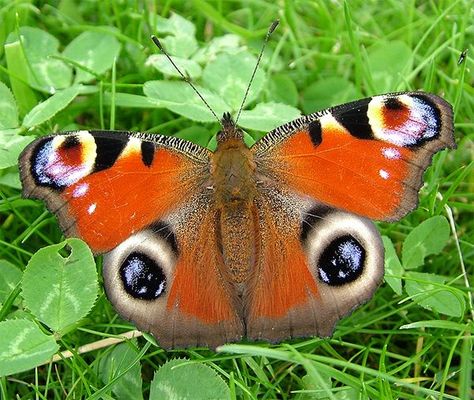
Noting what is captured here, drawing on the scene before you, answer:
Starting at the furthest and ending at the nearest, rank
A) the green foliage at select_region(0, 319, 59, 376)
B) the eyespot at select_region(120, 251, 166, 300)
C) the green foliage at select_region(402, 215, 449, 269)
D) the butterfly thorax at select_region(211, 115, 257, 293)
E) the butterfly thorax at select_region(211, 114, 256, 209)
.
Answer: the green foliage at select_region(402, 215, 449, 269)
the butterfly thorax at select_region(211, 114, 256, 209)
the butterfly thorax at select_region(211, 115, 257, 293)
the eyespot at select_region(120, 251, 166, 300)
the green foliage at select_region(0, 319, 59, 376)

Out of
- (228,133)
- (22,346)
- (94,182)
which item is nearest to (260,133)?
(228,133)

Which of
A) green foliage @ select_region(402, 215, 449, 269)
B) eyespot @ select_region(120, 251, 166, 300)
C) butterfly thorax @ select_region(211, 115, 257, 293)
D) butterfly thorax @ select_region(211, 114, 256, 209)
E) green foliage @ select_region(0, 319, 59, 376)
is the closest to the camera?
green foliage @ select_region(0, 319, 59, 376)

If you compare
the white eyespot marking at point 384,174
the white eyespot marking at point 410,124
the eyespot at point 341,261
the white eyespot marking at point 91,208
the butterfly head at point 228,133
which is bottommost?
the eyespot at point 341,261

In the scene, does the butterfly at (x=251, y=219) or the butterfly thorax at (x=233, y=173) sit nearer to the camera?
the butterfly at (x=251, y=219)

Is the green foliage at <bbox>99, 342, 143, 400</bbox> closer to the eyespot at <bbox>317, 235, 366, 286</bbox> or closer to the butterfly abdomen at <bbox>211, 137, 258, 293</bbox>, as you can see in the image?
the butterfly abdomen at <bbox>211, 137, 258, 293</bbox>

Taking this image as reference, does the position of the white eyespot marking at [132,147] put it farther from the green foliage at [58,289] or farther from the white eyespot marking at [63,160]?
the green foliage at [58,289]

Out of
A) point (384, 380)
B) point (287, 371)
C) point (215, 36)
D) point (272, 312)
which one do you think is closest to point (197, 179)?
point (272, 312)

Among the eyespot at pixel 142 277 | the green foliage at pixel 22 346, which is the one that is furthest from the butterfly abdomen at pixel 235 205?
the green foliage at pixel 22 346

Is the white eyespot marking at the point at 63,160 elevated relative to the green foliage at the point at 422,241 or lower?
elevated

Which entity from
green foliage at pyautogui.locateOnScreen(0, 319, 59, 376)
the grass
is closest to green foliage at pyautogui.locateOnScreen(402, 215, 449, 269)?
the grass
